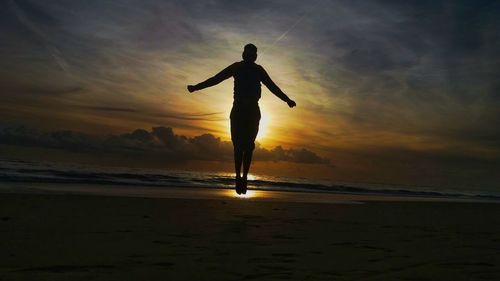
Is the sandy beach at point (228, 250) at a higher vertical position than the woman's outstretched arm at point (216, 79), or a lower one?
lower

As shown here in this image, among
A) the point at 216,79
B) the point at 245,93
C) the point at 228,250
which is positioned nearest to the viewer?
the point at 228,250

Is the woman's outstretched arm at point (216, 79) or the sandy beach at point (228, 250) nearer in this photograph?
the sandy beach at point (228, 250)

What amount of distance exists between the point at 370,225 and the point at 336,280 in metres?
4.33

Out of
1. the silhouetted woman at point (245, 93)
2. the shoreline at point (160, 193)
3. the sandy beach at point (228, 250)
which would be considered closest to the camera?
the sandy beach at point (228, 250)

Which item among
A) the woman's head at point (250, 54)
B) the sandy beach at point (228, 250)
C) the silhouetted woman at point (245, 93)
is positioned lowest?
the sandy beach at point (228, 250)

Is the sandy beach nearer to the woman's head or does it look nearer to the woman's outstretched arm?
the woman's outstretched arm

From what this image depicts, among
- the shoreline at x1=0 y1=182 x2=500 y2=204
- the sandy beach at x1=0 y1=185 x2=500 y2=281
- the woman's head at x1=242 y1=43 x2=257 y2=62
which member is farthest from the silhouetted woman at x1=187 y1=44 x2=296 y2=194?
the shoreline at x1=0 y1=182 x2=500 y2=204

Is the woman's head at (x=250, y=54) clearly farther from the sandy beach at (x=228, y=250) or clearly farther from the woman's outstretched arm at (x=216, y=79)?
the sandy beach at (x=228, y=250)

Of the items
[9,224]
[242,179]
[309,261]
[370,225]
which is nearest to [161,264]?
[309,261]

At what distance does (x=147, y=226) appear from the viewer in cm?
614

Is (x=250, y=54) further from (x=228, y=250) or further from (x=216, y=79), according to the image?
(x=228, y=250)

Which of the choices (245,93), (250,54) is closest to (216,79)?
(245,93)

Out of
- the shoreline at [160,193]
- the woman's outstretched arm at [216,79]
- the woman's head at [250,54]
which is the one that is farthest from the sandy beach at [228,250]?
the shoreline at [160,193]

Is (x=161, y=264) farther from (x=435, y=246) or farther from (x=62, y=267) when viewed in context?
(x=435, y=246)
